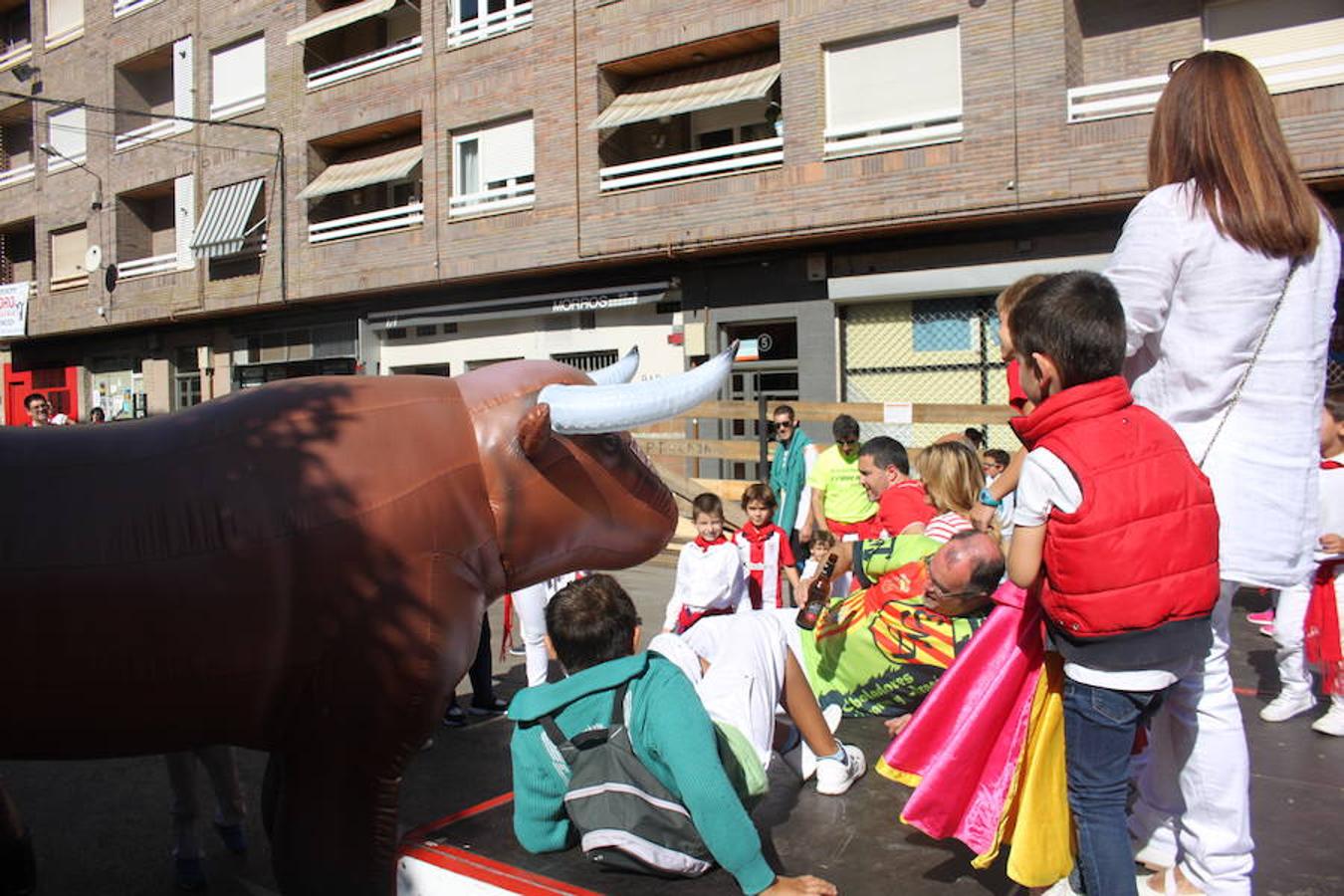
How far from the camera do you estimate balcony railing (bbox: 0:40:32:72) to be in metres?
25.5

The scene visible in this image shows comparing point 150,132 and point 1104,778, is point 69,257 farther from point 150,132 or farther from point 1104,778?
point 1104,778

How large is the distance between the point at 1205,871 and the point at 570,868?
1.74 metres

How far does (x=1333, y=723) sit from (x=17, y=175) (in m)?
30.2

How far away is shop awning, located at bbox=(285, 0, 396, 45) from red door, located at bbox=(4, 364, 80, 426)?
11975 millimetres

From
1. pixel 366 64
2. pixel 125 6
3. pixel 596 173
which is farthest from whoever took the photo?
pixel 125 6

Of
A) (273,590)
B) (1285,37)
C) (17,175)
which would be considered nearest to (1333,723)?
(273,590)

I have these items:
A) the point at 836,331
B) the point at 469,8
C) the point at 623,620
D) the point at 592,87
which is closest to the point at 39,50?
the point at 469,8

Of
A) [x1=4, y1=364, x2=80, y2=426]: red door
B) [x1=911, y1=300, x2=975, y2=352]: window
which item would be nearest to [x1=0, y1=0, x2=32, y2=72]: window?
[x1=4, y1=364, x2=80, y2=426]: red door

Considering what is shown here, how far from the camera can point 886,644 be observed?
4.36 metres

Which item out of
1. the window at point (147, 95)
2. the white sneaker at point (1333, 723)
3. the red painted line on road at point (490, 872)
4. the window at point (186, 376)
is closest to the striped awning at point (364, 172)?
the window at point (147, 95)

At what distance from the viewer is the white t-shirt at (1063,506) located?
A: 221 centimetres

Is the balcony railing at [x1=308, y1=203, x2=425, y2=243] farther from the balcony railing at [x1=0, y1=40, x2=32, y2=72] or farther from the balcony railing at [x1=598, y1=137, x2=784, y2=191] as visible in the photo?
the balcony railing at [x1=0, y1=40, x2=32, y2=72]

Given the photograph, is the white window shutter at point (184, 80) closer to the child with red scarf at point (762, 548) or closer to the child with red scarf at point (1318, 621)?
the child with red scarf at point (762, 548)

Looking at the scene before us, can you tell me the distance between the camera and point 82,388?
82.7ft
